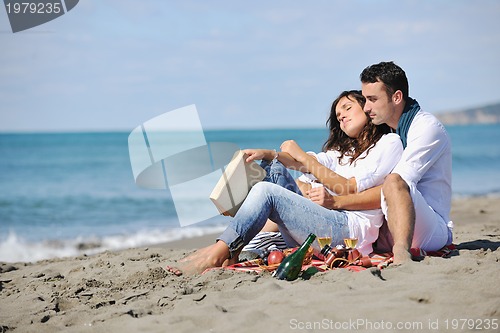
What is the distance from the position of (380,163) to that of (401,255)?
2.37 ft

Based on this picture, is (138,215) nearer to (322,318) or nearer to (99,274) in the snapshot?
(99,274)

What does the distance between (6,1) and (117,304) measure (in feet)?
25.4

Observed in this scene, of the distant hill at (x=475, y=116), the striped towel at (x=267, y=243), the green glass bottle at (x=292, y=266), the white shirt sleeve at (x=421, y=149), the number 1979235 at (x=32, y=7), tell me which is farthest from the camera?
the distant hill at (x=475, y=116)

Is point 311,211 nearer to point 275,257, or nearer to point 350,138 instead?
point 275,257

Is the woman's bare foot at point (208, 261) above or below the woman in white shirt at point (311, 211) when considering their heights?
below

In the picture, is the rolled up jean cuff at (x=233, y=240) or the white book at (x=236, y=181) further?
the white book at (x=236, y=181)

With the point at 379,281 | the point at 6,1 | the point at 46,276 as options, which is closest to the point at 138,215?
the point at 6,1

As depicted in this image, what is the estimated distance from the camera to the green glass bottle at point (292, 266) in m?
4.01

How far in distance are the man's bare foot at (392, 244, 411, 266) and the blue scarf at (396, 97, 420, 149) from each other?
83cm

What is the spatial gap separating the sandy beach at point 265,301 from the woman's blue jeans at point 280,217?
307 mm

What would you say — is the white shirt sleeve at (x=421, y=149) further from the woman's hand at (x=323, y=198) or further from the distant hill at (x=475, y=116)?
the distant hill at (x=475, y=116)

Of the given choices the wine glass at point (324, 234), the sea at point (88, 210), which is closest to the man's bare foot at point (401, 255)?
the wine glass at point (324, 234)

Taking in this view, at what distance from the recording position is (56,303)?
404cm

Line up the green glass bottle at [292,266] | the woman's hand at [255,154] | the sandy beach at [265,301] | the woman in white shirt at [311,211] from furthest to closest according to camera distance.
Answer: the woman's hand at [255,154], the woman in white shirt at [311,211], the green glass bottle at [292,266], the sandy beach at [265,301]
